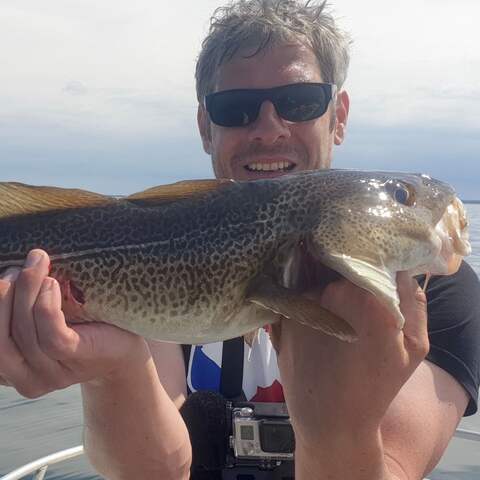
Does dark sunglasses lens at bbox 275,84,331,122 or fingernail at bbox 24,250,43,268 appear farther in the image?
dark sunglasses lens at bbox 275,84,331,122

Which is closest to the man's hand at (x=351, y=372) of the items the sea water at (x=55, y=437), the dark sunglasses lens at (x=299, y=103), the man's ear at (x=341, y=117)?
the dark sunglasses lens at (x=299, y=103)

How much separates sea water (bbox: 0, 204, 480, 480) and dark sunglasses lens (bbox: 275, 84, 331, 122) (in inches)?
143

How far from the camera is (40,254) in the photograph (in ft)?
8.71

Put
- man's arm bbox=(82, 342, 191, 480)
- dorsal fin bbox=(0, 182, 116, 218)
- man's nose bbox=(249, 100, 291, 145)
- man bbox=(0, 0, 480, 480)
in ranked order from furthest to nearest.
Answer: man's nose bbox=(249, 100, 291, 145), man's arm bbox=(82, 342, 191, 480), dorsal fin bbox=(0, 182, 116, 218), man bbox=(0, 0, 480, 480)

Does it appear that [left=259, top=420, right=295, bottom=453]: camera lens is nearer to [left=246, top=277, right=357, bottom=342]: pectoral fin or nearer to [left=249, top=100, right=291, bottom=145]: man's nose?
[left=246, top=277, right=357, bottom=342]: pectoral fin

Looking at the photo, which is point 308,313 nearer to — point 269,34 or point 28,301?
point 28,301

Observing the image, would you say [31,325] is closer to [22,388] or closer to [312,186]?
[22,388]

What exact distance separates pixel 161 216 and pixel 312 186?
702 millimetres

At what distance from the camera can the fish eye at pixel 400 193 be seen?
306cm

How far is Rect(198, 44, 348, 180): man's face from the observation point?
440cm

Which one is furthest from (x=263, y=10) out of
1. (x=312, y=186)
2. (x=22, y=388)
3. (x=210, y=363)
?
(x=22, y=388)

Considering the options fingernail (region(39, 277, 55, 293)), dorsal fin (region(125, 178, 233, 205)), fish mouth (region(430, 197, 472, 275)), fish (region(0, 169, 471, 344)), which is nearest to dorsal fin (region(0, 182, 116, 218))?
fish (region(0, 169, 471, 344))

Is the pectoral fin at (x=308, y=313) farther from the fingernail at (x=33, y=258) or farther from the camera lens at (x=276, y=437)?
the camera lens at (x=276, y=437)

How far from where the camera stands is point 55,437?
7.52 metres
